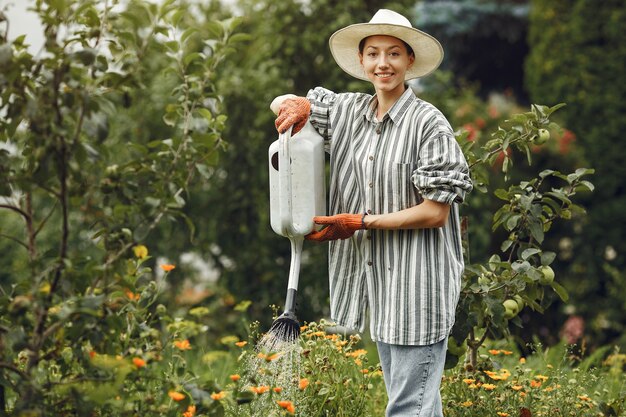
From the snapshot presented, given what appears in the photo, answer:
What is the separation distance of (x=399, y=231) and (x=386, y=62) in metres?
0.48

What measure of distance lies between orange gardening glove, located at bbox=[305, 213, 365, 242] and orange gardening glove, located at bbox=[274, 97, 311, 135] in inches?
10.9

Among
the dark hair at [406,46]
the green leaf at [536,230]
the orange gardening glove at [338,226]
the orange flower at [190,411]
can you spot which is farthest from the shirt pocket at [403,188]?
the orange flower at [190,411]

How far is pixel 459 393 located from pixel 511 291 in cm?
39

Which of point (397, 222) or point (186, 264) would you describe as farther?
point (186, 264)

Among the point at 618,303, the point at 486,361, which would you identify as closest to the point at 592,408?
the point at 486,361

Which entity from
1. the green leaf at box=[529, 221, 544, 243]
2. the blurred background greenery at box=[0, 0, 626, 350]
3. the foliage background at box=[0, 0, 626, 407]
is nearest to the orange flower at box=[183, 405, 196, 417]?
the foliage background at box=[0, 0, 626, 407]

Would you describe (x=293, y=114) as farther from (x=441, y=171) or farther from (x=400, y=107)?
(x=441, y=171)

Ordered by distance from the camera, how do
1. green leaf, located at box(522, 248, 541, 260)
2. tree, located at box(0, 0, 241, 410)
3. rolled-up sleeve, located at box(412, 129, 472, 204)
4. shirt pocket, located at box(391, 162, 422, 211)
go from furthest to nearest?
1. green leaf, located at box(522, 248, 541, 260)
2. shirt pocket, located at box(391, 162, 422, 211)
3. rolled-up sleeve, located at box(412, 129, 472, 204)
4. tree, located at box(0, 0, 241, 410)

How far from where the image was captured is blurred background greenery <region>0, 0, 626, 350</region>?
503cm

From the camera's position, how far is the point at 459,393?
3.08m

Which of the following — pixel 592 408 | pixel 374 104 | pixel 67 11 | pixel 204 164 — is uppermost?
pixel 67 11

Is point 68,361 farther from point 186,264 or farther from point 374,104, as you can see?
point 186,264

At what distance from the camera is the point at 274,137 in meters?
5.06

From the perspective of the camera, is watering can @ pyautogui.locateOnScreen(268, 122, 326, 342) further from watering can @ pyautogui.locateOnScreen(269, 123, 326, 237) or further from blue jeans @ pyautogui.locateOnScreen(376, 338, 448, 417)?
blue jeans @ pyautogui.locateOnScreen(376, 338, 448, 417)
